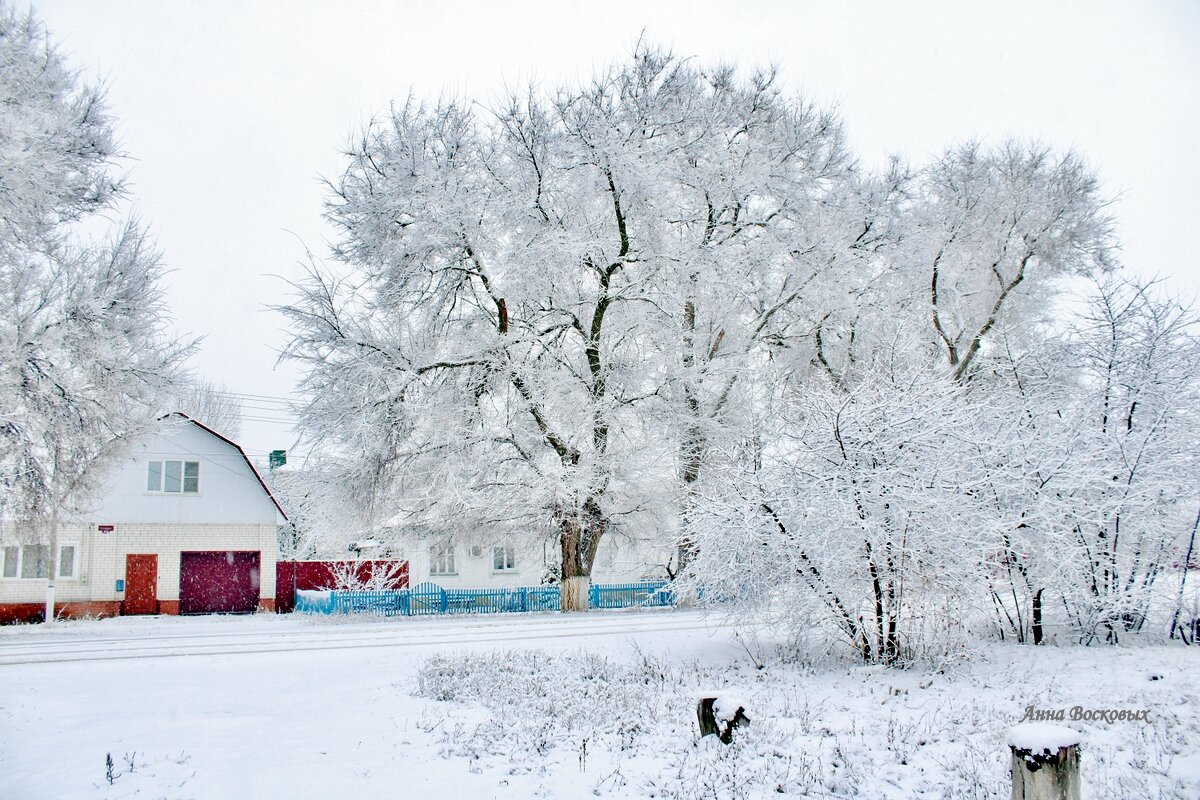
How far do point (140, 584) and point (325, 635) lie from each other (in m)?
14.4

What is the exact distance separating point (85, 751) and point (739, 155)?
21316 millimetres

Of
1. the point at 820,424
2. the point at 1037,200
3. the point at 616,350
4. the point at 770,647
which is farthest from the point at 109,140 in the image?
the point at 1037,200

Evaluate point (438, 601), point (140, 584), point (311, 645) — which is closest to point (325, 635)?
point (311, 645)

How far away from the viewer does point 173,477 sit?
28.5m

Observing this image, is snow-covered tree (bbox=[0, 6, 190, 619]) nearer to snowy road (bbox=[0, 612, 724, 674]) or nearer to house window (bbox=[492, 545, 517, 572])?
snowy road (bbox=[0, 612, 724, 674])

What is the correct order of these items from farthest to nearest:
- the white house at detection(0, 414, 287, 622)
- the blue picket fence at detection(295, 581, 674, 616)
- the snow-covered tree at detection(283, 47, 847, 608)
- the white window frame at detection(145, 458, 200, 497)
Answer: the white window frame at detection(145, 458, 200, 497)
the white house at detection(0, 414, 287, 622)
the blue picket fence at detection(295, 581, 674, 616)
the snow-covered tree at detection(283, 47, 847, 608)

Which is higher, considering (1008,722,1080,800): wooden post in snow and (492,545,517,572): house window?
(1008,722,1080,800): wooden post in snow

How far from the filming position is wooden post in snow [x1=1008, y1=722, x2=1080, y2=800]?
4.76m

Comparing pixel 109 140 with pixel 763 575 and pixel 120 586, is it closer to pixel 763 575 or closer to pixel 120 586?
pixel 763 575

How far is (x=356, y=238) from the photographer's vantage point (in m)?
22.4

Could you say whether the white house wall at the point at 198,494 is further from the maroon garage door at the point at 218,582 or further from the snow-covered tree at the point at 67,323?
the snow-covered tree at the point at 67,323

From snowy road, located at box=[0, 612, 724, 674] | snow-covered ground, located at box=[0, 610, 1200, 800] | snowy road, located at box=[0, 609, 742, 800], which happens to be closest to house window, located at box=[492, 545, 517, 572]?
snowy road, located at box=[0, 612, 724, 674]

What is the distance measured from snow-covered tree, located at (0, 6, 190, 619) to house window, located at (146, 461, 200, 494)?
32.1ft

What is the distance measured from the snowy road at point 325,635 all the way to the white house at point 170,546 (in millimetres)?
6095
